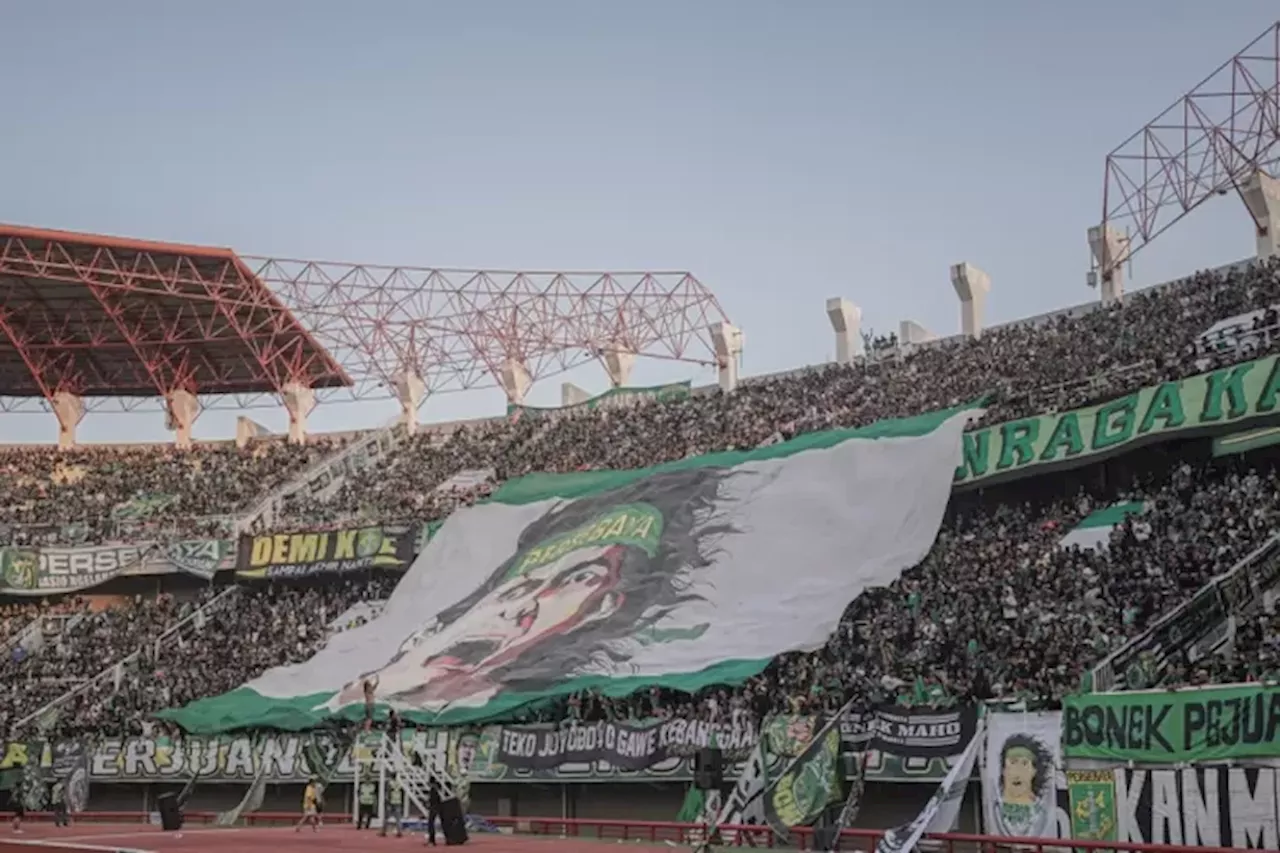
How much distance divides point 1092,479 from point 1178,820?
1461 cm

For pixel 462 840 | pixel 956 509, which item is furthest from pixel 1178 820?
pixel 956 509

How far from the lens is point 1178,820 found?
774 inches

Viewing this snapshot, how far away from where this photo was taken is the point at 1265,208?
39500 millimetres

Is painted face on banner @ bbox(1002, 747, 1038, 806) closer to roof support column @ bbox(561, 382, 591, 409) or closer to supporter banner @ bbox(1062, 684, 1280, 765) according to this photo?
supporter banner @ bbox(1062, 684, 1280, 765)

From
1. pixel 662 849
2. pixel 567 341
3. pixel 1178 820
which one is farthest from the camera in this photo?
pixel 567 341

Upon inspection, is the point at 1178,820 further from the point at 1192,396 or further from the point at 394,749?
the point at 394,749

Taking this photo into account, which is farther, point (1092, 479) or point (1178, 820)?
point (1092, 479)

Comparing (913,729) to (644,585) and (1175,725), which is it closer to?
(1175,725)

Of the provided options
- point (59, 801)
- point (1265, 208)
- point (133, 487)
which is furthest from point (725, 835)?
point (133, 487)

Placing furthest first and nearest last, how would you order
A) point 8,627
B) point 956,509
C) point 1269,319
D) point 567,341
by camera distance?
point 567,341 → point 8,627 → point 956,509 → point 1269,319

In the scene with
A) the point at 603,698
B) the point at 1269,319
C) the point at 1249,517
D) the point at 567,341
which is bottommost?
the point at 603,698

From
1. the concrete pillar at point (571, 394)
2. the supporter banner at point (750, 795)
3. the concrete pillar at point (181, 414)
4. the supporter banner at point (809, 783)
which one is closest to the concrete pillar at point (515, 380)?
the concrete pillar at point (571, 394)

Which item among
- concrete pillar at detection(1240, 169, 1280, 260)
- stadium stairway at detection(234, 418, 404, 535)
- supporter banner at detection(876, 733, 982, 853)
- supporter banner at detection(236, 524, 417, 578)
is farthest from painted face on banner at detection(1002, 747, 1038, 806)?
stadium stairway at detection(234, 418, 404, 535)

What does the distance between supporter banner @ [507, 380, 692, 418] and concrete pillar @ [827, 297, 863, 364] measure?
5.84 metres
